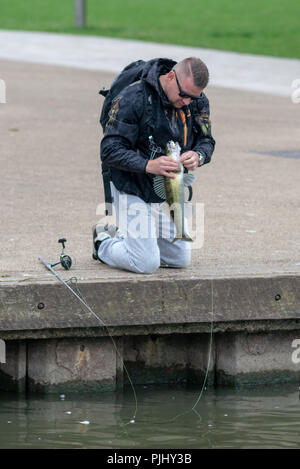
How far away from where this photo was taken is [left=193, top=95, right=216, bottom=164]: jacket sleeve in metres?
6.73

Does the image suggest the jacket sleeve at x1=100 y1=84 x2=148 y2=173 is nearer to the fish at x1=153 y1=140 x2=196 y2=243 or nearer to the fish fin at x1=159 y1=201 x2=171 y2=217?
the fish at x1=153 y1=140 x2=196 y2=243

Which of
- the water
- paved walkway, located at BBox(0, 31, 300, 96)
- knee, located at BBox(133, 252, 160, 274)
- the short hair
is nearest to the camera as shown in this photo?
the water

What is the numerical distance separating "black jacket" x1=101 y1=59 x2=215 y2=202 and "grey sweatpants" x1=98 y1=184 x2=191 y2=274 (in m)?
0.09

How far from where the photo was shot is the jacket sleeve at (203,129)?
22.1 feet

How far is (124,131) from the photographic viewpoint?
6.47m

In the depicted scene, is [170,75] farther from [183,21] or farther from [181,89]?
[183,21]

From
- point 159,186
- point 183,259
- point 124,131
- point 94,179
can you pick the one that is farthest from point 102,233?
point 94,179

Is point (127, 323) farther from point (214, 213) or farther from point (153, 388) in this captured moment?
point (214, 213)

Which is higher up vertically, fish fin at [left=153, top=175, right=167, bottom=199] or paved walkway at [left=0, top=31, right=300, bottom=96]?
paved walkway at [left=0, top=31, right=300, bottom=96]

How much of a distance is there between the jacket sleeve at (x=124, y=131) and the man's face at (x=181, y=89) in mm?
191

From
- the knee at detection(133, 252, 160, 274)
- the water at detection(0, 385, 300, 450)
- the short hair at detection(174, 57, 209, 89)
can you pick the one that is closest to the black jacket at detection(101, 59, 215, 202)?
the short hair at detection(174, 57, 209, 89)

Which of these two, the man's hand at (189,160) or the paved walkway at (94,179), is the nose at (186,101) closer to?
the man's hand at (189,160)

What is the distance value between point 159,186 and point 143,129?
0.37m

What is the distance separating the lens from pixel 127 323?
6.41 metres
